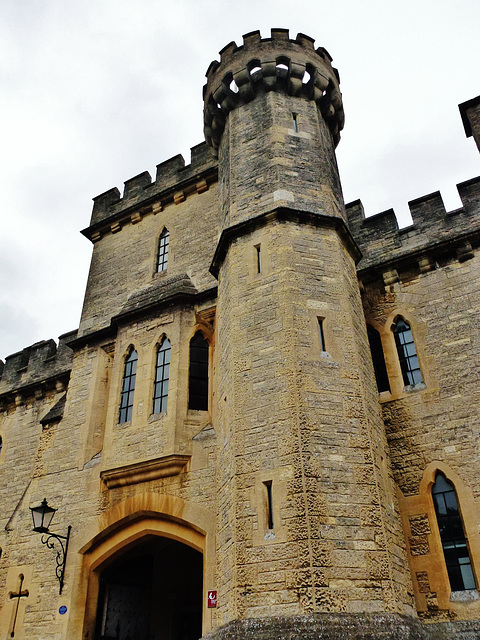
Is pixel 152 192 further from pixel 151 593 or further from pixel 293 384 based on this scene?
pixel 151 593

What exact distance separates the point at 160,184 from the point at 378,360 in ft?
22.6

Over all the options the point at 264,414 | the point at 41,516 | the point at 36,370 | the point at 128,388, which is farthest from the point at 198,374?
the point at 36,370

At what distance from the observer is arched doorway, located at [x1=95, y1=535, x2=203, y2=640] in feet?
29.2

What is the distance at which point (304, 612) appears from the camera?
5625 mm

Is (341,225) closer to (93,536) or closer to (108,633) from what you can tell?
(93,536)

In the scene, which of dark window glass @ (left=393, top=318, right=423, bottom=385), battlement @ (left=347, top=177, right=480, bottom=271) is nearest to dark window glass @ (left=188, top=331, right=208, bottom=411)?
battlement @ (left=347, top=177, right=480, bottom=271)

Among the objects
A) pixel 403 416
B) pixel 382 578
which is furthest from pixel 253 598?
pixel 403 416

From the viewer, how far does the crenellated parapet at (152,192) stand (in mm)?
12414

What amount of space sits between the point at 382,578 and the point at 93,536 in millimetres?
4778

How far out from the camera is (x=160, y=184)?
13.1 metres

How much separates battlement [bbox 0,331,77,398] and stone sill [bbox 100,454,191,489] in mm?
4080

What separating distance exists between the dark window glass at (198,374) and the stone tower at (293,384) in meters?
0.81

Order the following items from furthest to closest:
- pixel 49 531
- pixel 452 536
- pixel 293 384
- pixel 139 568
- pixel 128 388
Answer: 1. pixel 128 388
2. pixel 139 568
3. pixel 49 531
4. pixel 452 536
5. pixel 293 384

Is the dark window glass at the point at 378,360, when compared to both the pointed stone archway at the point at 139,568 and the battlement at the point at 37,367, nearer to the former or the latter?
the pointed stone archway at the point at 139,568
